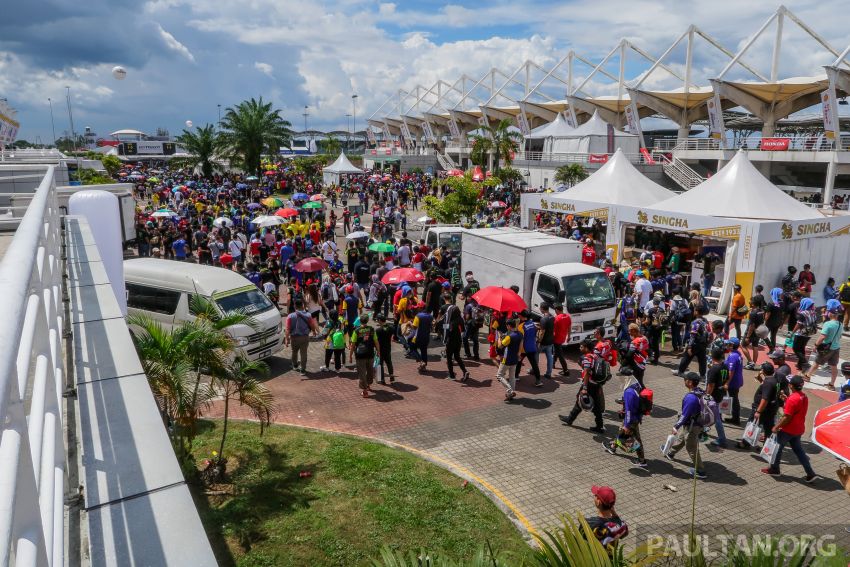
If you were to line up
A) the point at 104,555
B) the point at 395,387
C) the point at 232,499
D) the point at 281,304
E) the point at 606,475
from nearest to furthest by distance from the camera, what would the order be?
the point at 104,555, the point at 232,499, the point at 606,475, the point at 395,387, the point at 281,304

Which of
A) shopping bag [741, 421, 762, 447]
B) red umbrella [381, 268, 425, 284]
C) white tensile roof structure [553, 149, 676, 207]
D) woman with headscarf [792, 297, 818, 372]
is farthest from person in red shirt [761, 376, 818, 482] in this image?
white tensile roof structure [553, 149, 676, 207]

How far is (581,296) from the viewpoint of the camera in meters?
13.1

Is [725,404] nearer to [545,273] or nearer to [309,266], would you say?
[545,273]

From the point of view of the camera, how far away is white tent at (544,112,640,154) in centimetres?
4466

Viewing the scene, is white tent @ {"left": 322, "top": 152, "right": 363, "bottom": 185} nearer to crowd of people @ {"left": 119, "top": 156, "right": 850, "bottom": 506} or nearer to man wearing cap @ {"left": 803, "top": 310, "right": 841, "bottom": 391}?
crowd of people @ {"left": 119, "top": 156, "right": 850, "bottom": 506}

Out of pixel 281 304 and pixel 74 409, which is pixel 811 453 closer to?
pixel 74 409

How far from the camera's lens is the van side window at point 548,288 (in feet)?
43.7

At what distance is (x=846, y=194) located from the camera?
119 ft

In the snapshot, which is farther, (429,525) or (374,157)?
(374,157)

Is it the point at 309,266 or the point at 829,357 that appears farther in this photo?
the point at 309,266

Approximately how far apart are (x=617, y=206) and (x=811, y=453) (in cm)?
1141

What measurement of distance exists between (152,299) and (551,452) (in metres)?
8.50

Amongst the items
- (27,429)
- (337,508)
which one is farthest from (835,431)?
(27,429)

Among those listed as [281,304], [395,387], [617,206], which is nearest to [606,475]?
[395,387]
